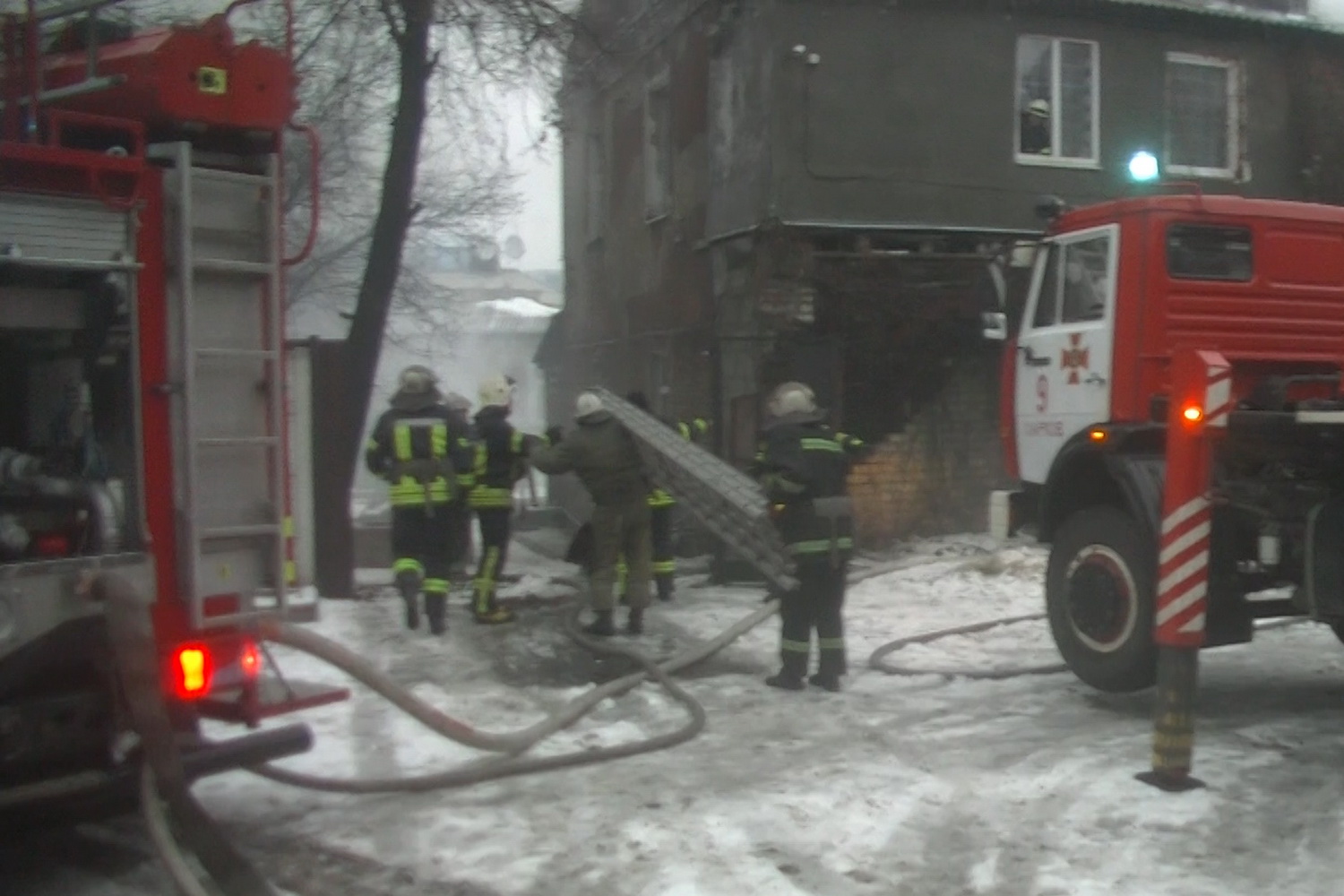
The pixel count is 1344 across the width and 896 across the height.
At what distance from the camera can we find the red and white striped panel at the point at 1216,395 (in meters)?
5.77

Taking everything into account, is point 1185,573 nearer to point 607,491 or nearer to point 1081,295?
point 1081,295

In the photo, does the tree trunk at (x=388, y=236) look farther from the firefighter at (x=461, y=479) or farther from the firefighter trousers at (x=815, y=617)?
the firefighter trousers at (x=815, y=617)

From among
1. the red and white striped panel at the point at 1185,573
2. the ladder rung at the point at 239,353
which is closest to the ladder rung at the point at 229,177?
the ladder rung at the point at 239,353

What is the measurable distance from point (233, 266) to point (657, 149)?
516 inches

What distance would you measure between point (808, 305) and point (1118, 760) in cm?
765

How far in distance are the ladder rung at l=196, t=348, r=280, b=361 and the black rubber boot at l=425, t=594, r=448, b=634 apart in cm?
459

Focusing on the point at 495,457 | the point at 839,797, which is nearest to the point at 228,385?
the point at 839,797

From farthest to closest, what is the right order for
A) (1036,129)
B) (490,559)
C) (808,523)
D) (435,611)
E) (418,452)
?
(1036,129), (490,559), (435,611), (418,452), (808,523)

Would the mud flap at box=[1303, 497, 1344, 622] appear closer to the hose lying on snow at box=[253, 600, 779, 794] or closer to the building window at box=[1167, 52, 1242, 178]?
the hose lying on snow at box=[253, 600, 779, 794]

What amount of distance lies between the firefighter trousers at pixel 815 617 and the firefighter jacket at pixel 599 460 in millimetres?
1938

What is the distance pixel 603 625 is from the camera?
933 cm

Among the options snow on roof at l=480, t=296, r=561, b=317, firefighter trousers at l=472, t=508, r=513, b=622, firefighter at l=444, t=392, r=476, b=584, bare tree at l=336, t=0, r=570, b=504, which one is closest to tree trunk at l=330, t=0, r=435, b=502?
bare tree at l=336, t=0, r=570, b=504

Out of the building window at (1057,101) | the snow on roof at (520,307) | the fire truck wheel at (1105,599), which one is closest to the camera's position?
the fire truck wheel at (1105,599)

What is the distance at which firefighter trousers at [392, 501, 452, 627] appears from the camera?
9188 mm
